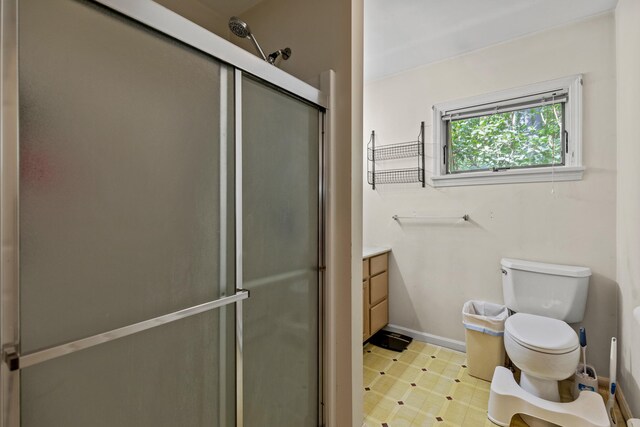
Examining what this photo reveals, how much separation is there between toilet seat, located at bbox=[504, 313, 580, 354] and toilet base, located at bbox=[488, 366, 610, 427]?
277mm

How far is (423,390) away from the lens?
6.10ft

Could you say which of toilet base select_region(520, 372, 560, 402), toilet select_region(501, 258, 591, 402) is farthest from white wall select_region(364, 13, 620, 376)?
toilet base select_region(520, 372, 560, 402)

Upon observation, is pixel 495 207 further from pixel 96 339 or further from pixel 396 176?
pixel 96 339

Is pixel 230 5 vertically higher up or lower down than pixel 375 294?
higher up

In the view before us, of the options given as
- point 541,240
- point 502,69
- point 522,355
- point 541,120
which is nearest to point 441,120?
point 502,69

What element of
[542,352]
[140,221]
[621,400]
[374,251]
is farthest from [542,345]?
[140,221]

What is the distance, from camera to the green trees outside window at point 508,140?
2025mm

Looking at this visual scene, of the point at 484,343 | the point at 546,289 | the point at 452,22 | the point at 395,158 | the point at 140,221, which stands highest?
the point at 452,22

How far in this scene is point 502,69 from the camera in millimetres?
2121

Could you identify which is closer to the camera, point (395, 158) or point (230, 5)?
point (230, 5)

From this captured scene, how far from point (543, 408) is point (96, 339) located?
1978 mm

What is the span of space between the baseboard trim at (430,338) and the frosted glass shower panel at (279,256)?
4.51 feet

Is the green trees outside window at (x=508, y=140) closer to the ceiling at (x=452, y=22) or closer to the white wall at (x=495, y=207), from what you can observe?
the white wall at (x=495, y=207)

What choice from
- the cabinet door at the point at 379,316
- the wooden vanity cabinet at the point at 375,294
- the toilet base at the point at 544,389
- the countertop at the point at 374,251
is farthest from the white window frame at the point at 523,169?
the toilet base at the point at 544,389
